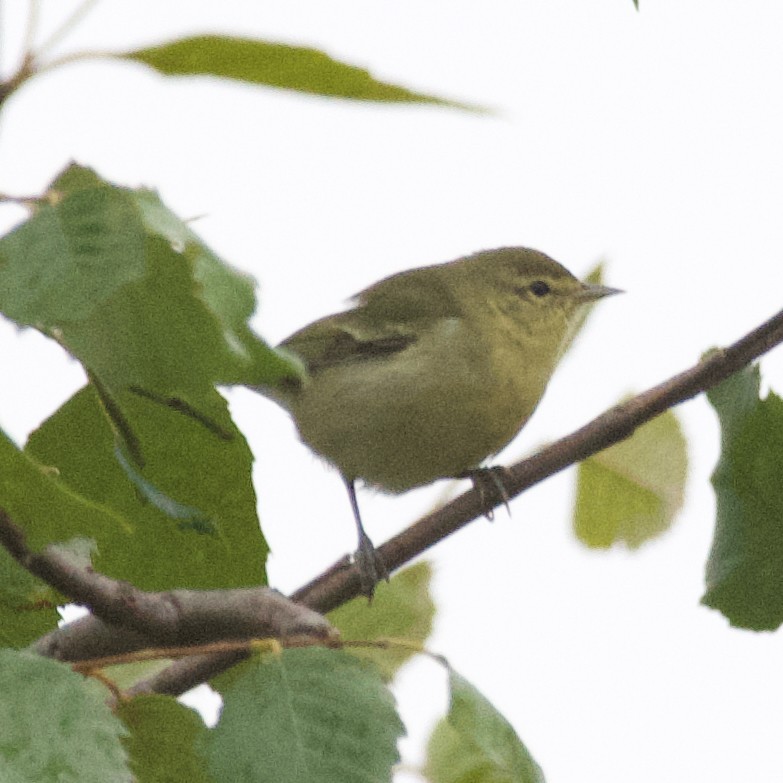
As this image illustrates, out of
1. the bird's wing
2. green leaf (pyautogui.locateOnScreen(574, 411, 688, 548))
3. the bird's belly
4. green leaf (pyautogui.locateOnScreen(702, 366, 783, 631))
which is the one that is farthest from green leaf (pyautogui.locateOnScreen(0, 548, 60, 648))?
the bird's wing

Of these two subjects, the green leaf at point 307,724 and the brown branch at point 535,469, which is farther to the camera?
the brown branch at point 535,469

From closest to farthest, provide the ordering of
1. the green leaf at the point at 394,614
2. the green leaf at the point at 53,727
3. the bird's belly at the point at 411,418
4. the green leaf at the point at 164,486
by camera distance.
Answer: the green leaf at the point at 53,727
the green leaf at the point at 164,486
the green leaf at the point at 394,614
the bird's belly at the point at 411,418

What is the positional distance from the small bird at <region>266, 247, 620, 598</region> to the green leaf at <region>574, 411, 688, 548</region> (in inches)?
59.4

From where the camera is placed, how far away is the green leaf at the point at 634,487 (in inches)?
116

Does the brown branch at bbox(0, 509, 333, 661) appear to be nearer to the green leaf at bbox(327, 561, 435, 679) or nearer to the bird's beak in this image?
the green leaf at bbox(327, 561, 435, 679)

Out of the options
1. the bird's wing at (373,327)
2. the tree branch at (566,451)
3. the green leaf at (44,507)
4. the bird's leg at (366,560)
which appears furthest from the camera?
the bird's wing at (373,327)

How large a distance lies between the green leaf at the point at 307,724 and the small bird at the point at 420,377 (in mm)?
2796

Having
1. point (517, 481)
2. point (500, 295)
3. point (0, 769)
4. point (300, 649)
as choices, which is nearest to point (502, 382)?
point (500, 295)

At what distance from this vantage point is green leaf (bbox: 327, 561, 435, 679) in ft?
9.54

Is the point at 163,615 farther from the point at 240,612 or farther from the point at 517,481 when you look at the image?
the point at 517,481

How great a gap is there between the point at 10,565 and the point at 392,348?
330 cm

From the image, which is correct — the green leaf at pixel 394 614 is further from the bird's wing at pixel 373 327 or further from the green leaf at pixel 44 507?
the bird's wing at pixel 373 327

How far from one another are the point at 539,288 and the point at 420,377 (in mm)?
1273

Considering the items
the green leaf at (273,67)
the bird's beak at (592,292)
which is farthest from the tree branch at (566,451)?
the bird's beak at (592,292)
